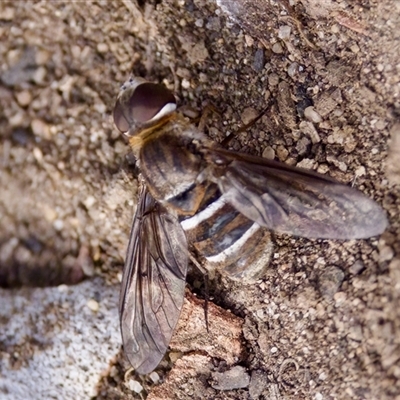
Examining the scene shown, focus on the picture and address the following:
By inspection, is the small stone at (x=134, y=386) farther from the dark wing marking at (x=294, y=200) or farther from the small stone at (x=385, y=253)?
the small stone at (x=385, y=253)

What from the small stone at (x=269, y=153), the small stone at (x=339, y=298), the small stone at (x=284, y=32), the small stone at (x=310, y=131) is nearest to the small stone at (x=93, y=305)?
the small stone at (x=269, y=153)

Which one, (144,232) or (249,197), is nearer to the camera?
(249,197)

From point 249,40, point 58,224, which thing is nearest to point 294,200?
point 249,40

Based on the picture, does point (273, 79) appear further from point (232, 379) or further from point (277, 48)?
point (232, 379)

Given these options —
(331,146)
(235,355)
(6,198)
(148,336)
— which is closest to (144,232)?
(148,336)

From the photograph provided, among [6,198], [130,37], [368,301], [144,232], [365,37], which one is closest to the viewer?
[368,301]

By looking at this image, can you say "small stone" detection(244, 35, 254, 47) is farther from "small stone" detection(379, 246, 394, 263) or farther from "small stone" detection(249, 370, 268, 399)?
"small stone" detection(249, 370, 268, 399)

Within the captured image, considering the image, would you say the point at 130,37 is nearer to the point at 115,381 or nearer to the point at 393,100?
the point at 393,100
